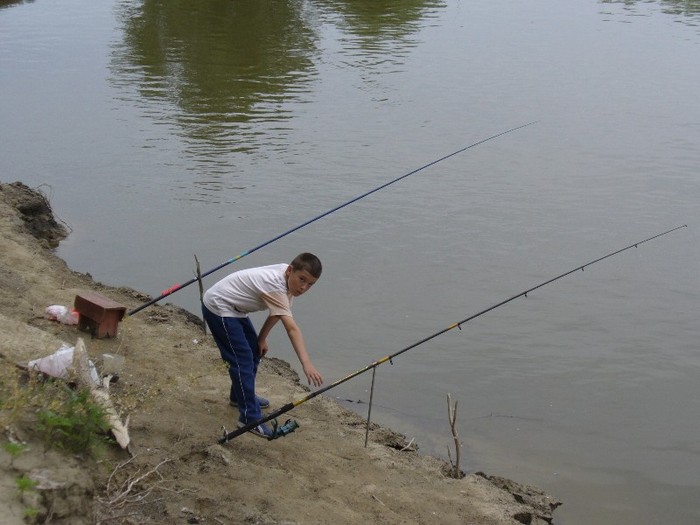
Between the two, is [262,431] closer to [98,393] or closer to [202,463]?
[202,463]

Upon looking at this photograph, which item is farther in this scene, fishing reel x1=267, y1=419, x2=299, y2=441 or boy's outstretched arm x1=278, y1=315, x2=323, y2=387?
fishing reel x1=267, y1=419, x2=299, y2=441

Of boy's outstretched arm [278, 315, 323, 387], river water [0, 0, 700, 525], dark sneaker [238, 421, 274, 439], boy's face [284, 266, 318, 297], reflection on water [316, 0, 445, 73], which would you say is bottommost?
river water [0, 0, 700, 525]

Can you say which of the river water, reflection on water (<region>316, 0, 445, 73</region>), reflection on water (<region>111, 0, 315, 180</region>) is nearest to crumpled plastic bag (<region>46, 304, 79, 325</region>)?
the river water

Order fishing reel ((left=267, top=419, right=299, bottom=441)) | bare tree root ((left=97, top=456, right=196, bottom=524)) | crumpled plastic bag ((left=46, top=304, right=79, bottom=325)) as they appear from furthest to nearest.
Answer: crumpled plastic bag ((left=46, top=304, right=79, bottom=325))
fishing reel ((left=267, top=419, right=299, bottom=441))
bare tree root ((left=97, top=456, right=196, bottom=524))

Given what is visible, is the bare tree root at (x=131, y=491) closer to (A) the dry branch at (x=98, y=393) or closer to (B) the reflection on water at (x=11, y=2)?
(A) the dry branch at (x=98, y=393)

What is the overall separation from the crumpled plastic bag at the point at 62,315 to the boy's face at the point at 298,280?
1.92 metres

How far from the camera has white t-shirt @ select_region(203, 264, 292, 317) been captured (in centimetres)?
506

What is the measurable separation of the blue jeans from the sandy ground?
186 mm

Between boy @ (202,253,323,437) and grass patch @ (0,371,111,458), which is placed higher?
grass patch @ (0,371,111,458)

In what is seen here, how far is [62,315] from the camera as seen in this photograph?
247 inches

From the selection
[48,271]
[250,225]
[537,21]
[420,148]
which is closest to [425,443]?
[48,271]

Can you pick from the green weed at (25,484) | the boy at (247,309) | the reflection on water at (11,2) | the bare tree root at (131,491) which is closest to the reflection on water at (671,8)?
the reflection on water at (11,2)

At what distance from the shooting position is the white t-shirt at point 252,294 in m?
5.06

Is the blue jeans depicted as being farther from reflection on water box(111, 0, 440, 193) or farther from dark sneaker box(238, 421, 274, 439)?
reflection on water box(111, 0, 440, 193)
